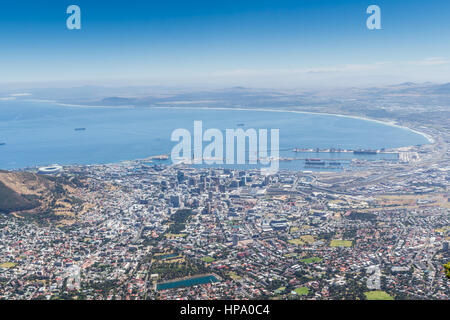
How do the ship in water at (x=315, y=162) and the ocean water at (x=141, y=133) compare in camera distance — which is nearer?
the ship in water at (x=315, y=162)

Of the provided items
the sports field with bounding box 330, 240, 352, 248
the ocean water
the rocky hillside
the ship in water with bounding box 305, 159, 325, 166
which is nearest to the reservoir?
the sports field with bounding box 330, 240, 352, 248

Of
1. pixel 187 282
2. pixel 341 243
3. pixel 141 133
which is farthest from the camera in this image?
pixel 141 133

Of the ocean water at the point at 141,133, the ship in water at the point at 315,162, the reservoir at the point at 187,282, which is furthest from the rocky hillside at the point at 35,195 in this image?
the ship in water at the point at 315,162

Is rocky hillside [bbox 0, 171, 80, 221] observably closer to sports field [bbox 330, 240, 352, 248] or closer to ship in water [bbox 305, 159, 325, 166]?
sports field [bbox 330, 240, 352, 248]

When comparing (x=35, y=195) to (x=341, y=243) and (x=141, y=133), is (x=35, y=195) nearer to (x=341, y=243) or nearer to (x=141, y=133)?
(x=341, y=243)

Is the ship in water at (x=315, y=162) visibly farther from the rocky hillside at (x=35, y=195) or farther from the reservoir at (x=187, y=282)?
the reservoir at (x=187, y=282)

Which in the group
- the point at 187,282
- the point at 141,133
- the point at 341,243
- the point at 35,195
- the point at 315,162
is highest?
the point at 141,133

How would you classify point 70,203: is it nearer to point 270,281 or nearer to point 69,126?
point 270,281

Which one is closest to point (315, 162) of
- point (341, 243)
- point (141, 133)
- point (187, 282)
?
point (341, 243)
